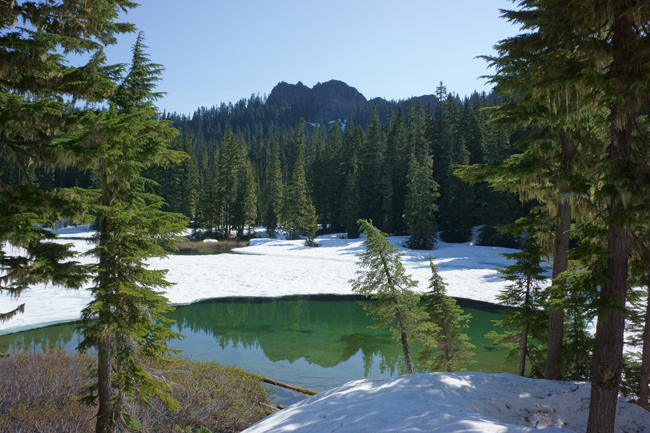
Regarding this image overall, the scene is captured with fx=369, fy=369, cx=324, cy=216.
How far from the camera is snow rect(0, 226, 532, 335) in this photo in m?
19.4

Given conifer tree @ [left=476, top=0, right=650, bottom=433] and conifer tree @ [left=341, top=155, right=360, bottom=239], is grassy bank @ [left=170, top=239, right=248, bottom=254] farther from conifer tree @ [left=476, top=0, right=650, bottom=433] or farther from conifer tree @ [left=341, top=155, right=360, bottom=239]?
conifer tree @ [left=476, top=0, right=650, bottom=433]

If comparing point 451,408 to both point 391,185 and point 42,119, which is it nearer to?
point 42,119

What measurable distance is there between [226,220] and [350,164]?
69.1 feet

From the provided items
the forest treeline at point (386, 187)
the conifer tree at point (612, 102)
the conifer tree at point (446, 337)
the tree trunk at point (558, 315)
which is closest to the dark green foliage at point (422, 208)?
the forest treeline at point (386, 187)

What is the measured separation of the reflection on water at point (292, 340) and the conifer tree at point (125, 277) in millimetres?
6245

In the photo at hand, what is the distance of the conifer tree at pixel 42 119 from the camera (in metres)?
6.46

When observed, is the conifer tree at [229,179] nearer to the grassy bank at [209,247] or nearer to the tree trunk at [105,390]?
the grassy bank at [209,247]

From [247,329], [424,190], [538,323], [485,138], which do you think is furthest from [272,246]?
[538,323]

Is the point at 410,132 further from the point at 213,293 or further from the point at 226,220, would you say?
the point at 213,293

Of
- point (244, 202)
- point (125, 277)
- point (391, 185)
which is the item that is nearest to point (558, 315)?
point (125, 277)

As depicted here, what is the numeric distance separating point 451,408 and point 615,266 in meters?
3.43

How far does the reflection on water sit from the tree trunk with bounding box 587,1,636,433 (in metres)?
8.91

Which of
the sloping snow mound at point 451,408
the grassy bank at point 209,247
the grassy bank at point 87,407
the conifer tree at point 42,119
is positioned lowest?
the grassy bank at point 87,407

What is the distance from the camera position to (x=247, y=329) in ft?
63.5
